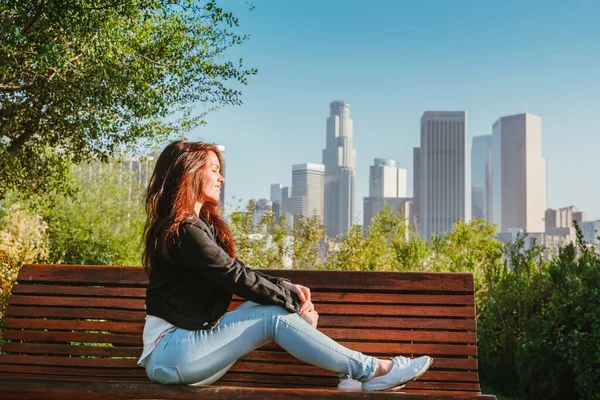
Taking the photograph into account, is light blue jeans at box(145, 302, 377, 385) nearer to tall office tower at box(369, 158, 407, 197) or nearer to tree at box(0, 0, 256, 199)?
tree at box(0, 0, 256, 199)

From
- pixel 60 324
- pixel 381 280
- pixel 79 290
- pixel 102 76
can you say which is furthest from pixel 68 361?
pixel 102 76

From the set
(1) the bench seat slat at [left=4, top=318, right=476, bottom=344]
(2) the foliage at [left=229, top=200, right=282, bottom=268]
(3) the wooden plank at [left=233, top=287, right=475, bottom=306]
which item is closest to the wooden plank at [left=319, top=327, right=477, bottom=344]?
(1) the bench seat slat at [left=4, top=318, right=476, bottom=344]

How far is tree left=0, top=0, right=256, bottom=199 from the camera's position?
4.29 meters

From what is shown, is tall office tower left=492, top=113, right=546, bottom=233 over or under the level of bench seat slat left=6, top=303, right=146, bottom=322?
over

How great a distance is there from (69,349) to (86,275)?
0.35 m

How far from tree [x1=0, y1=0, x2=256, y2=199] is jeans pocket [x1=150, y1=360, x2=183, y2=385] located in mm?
2425

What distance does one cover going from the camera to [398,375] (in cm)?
242

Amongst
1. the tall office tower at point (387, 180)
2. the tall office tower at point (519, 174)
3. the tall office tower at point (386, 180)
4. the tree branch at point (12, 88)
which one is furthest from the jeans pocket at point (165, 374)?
the tall office tower at point (386, 180)

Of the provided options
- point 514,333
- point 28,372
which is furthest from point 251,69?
point 28,372

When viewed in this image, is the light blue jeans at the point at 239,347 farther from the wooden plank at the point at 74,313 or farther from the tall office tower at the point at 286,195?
the tall office tower at the point at 286,195

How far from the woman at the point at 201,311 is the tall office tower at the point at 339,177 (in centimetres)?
13370

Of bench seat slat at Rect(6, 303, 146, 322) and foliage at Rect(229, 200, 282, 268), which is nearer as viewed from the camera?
bench seat slat at Rect(6, 303, 146, 322)

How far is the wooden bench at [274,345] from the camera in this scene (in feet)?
9.30

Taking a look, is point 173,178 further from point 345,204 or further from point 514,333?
point 345,204
